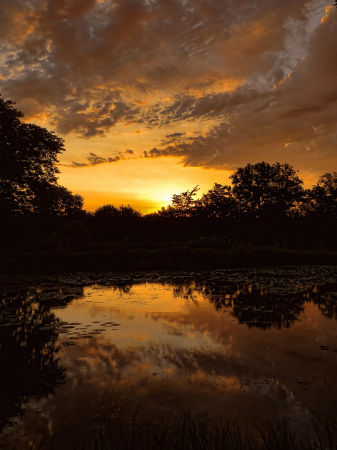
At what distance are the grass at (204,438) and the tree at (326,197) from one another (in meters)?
62.5

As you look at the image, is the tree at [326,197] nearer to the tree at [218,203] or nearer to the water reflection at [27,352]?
the tree at [218,203]

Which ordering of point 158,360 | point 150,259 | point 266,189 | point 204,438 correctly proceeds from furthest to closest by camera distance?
point 266,189 → point 150,259 → point 158,360 → point 204,438

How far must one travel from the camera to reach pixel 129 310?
1173cm

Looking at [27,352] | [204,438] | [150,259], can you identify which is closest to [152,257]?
[150,259]

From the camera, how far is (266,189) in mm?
58594

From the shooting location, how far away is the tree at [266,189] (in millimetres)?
58406

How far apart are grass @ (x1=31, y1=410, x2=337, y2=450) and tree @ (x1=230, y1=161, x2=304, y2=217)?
55149 mm

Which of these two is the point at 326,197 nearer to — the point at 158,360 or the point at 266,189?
the point at 266,189

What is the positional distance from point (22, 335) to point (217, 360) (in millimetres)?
4990

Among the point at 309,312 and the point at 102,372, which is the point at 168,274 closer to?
the point at 309,312

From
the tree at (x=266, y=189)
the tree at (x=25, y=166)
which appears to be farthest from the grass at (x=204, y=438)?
the tree at (x=266, y=189)

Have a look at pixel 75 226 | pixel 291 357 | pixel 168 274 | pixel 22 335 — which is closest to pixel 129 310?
pixel 22 335

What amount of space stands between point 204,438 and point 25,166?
30018 mm

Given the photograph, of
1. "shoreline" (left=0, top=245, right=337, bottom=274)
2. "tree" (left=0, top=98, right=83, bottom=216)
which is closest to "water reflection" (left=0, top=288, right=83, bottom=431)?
"shoreline" (left=0, top=245, right=337, bottom=274)
